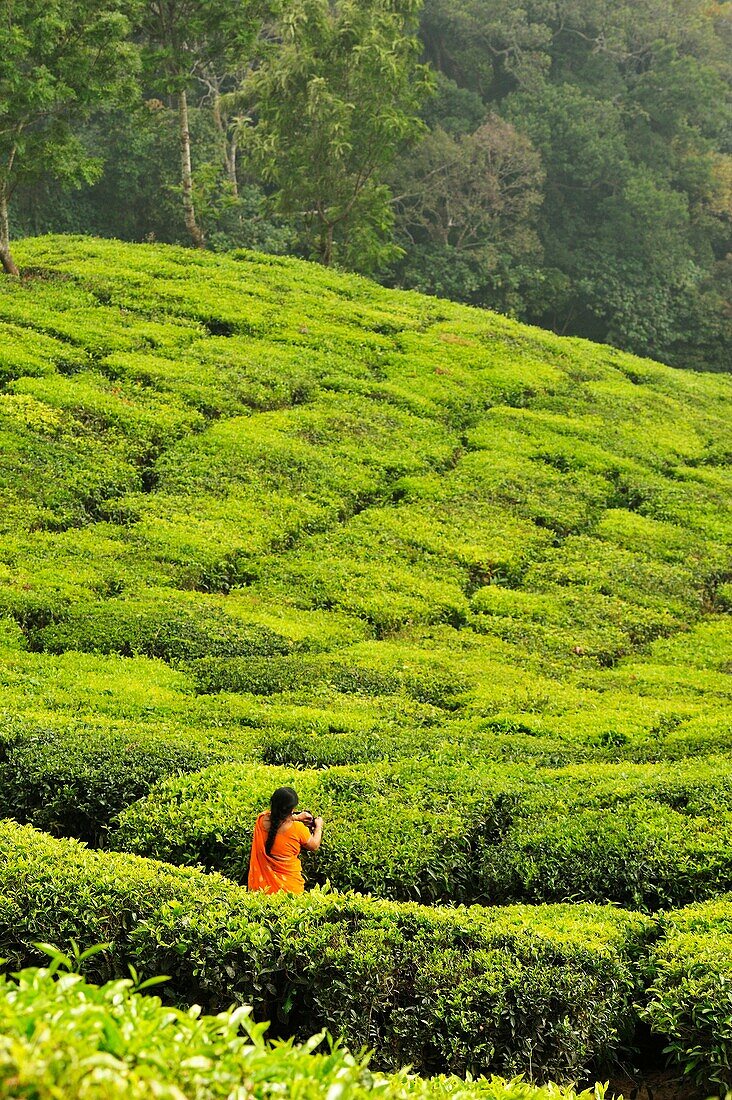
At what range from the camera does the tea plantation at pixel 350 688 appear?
6.20 metres

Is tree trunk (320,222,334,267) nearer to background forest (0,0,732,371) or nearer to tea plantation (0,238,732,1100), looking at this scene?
background forest (0,0,732,371)

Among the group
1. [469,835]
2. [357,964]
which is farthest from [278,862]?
[469,835]

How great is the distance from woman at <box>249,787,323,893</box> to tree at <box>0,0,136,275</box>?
62.6 feet

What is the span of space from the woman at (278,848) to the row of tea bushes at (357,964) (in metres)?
0.68

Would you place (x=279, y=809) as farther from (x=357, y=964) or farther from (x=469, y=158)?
(x=469, y=158)

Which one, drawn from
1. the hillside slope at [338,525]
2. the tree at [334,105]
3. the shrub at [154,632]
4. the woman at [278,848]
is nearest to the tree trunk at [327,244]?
the tree at [334,105]

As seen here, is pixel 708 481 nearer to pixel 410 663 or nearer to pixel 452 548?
pixel 452 548

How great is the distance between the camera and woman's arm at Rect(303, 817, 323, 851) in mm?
8031

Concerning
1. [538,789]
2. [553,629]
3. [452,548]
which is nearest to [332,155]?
[452,548]

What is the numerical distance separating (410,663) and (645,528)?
25.2 ft

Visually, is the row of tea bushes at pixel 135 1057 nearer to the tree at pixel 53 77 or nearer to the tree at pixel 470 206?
the tree at pixel 53 77

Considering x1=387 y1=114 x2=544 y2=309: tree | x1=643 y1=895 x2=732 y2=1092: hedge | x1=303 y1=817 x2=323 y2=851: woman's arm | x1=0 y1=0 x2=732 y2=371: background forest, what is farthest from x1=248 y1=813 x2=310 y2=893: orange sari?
x1=387 y1=114 x2=544 y2=309: tree

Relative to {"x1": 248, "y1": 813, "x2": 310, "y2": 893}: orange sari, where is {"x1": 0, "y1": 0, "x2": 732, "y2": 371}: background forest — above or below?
above

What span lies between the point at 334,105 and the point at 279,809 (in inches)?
1106
